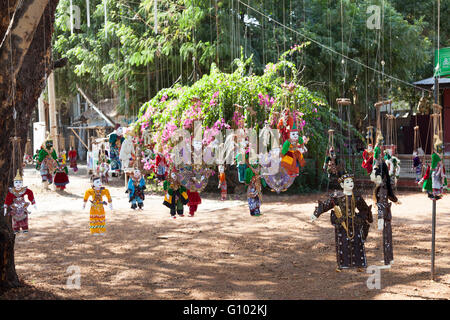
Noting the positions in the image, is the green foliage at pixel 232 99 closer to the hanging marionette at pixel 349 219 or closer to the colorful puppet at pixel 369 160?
the colorful puppet at pixel 369 160

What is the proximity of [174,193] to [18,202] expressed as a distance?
9.58 ft

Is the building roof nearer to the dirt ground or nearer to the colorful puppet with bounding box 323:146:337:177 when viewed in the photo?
the dirt ground

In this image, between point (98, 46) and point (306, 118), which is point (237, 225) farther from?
point (98, 46)

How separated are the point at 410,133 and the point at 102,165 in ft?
48.1

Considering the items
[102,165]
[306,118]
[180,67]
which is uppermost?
[180,67]

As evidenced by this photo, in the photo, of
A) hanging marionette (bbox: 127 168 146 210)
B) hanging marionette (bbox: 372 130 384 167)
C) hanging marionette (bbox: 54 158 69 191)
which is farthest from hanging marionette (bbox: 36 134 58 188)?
hanging marionette (bbox: 372 130 384 167)

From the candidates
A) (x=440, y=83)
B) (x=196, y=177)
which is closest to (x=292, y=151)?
(x=196, y=177)

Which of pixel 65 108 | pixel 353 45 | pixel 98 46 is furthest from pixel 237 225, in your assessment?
pixel 65 108

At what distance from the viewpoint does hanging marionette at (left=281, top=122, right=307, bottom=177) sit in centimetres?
789

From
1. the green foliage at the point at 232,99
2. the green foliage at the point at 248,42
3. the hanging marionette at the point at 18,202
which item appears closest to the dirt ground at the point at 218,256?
the hanging marionette at the point at 18,202

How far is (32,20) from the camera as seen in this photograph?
5.85 m

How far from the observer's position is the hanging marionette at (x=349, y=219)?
20.2 ft

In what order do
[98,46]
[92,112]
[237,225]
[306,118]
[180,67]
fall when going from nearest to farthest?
[237,225]
[306,118]
[180,67]
[98,46]
[92,112]

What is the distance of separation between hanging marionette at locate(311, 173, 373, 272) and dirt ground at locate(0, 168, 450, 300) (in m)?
0.46
